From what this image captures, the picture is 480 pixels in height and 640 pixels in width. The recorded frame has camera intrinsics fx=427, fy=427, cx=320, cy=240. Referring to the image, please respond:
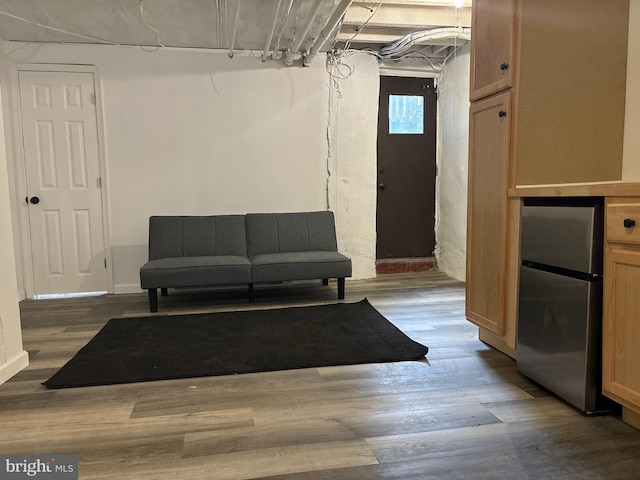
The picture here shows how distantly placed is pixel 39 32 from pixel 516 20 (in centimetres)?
371

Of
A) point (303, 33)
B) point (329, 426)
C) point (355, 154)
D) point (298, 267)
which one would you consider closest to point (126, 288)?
point (298, 267)

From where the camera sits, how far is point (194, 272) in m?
3.38

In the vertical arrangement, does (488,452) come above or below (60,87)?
below

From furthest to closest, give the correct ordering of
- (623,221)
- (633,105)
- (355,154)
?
(355,154) → (633,105) → (623,221)

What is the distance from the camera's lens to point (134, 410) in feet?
6.05

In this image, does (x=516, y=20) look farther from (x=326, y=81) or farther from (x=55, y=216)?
(x=55, y=216)

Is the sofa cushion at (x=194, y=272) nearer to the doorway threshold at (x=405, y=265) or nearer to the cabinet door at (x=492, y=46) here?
the doorway threshold at (x=405, y=265)

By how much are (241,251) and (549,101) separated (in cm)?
272

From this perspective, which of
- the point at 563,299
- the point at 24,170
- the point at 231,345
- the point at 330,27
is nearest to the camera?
the point at 563,299

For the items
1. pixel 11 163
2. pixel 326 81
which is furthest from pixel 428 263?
pixel 11 163

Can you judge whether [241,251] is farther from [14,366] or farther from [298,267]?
[14,366]

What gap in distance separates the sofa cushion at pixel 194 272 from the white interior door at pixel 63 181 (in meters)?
0.99

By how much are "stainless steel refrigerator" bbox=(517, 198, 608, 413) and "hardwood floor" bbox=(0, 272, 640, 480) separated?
0.12 m

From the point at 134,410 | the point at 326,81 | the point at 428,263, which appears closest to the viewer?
the point at 134,410
